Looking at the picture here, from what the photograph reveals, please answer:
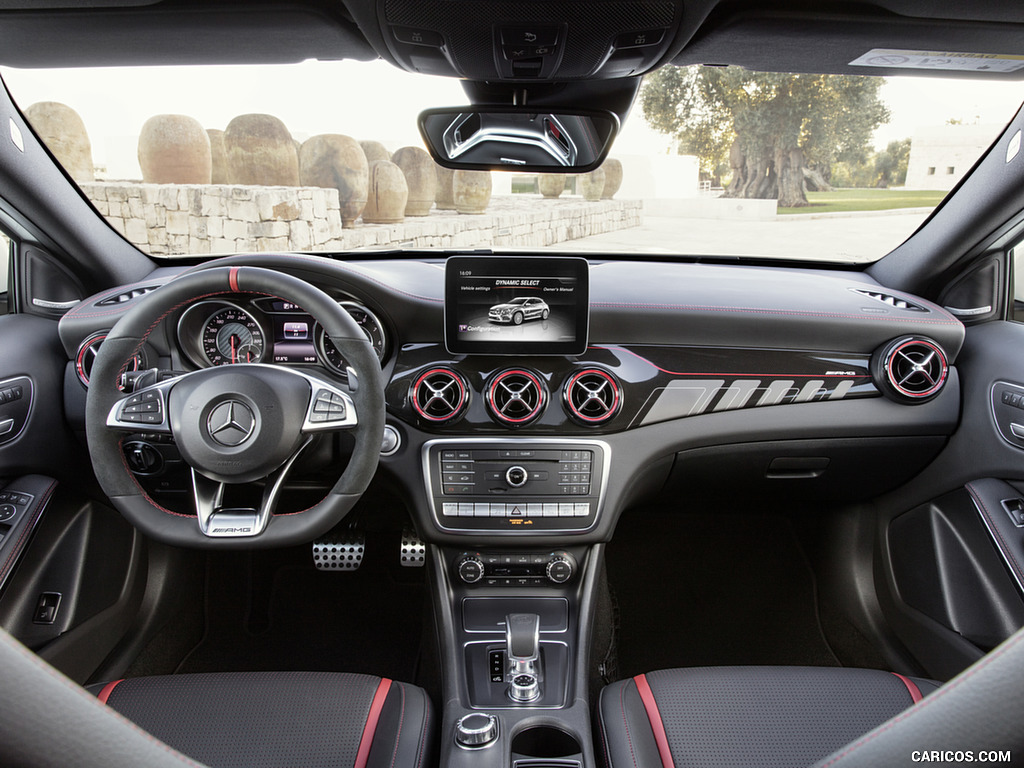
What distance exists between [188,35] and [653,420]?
179 centimetres

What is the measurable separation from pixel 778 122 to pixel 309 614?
334cm

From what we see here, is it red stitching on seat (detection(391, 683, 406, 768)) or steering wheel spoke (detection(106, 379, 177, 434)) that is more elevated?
steering wheel spoke (detection(106, 379, 177, 434))

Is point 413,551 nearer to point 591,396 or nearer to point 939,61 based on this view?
point 591,396

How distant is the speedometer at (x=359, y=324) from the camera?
6.87ft

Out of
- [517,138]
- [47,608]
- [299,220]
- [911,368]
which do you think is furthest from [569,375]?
[299,220]

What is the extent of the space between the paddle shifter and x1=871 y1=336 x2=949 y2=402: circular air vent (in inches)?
54.3

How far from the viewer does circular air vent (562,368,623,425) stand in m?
2.19

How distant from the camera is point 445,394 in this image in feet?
7.14

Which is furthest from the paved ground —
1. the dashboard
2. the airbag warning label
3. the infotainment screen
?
the infotainment screen

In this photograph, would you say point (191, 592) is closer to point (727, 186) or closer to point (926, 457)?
point (926, 457)

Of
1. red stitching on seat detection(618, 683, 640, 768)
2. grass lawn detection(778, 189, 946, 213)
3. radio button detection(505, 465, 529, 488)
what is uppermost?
grass lawn detection(778, 189, 946, 213)

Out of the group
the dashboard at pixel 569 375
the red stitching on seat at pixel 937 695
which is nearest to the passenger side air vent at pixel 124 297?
the dashboard at pixel 569 375

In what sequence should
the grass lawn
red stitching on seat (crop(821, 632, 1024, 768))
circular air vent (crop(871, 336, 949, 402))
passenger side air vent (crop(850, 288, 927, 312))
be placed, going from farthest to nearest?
the grass lawn → passenger side air vent (crop(850, 288, 927, 312)) → circular air vent (crop(871, 336, 949, 402)) → red stitching on seat (crop(821, 632, 1024, 768))

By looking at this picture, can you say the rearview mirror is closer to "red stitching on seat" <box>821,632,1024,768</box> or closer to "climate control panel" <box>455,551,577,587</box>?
"climate control panel" <box>455,551,577,587</box>
